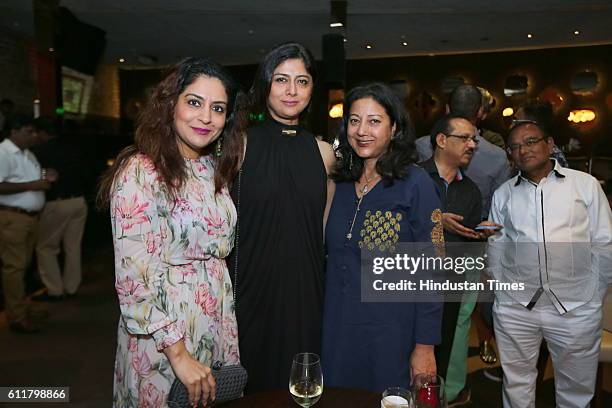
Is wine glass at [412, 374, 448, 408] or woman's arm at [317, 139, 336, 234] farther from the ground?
woman's arm at [317, 139, 336, 234]

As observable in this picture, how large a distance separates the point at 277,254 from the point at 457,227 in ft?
3.66

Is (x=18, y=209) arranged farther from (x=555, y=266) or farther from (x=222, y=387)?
(x=555, y=266)

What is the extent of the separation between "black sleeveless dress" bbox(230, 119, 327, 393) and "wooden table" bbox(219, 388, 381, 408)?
0.49 m

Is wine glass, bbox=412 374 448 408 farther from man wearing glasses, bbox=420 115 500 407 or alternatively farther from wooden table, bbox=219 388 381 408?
man wearing glasses, bbox=420 115 500 407

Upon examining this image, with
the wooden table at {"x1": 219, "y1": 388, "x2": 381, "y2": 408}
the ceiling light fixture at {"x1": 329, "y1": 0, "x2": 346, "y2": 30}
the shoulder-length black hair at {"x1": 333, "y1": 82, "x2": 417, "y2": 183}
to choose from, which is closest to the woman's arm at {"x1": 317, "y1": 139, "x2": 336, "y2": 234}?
the shoulder-length black hair at {"x1": 333, "y1": 82, "x2": 417, "y2": 183}

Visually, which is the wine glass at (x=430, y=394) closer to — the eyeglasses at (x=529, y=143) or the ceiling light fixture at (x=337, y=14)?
the eyeglasses at (x=529, y=143)

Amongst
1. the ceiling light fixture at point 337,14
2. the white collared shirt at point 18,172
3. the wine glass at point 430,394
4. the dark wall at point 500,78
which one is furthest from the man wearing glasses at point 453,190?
the white collared shirt at point 18,172

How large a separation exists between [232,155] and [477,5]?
368 cm

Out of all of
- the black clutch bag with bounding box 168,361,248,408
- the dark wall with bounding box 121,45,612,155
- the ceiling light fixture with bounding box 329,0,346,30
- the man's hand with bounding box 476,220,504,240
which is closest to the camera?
the black clutch bag with bounding box 168,361,248,408

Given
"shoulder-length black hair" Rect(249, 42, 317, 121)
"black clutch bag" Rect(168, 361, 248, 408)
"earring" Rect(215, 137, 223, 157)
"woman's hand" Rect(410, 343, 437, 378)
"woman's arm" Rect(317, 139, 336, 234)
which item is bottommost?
"woman's hand" Rect(410, 343, 437, 378)

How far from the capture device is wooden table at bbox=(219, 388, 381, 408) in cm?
120

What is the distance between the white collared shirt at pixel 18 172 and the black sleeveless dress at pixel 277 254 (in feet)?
9.47

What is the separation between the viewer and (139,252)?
1290 mm

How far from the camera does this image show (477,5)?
441 cm
